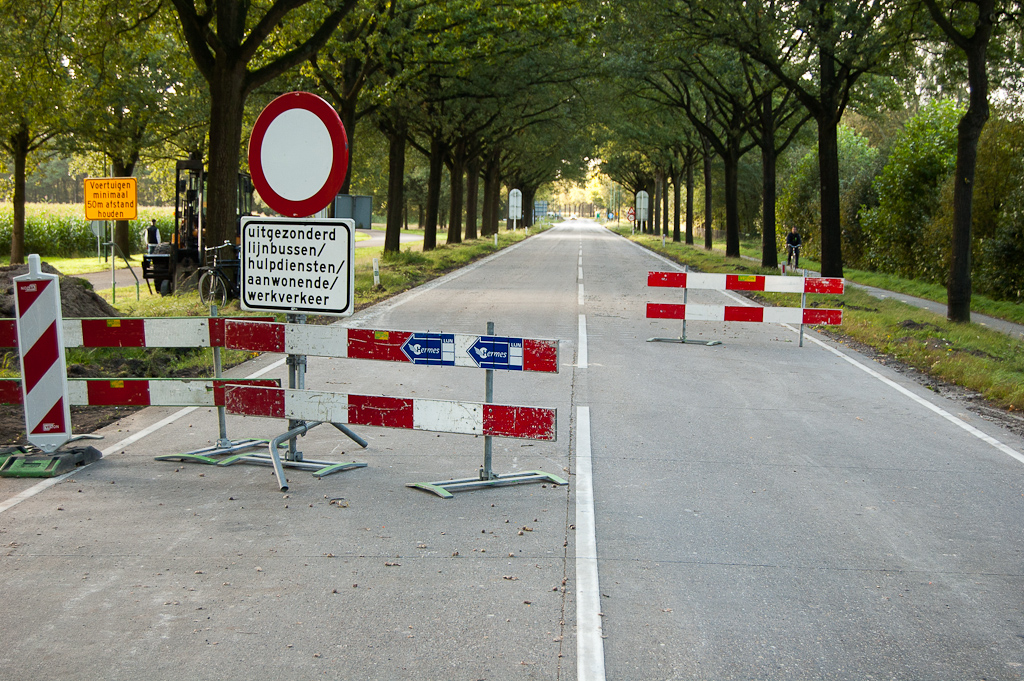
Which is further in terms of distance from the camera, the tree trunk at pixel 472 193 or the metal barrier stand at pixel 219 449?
the tree trunk at pixel 472 193

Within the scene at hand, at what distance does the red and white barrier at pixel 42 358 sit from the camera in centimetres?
650

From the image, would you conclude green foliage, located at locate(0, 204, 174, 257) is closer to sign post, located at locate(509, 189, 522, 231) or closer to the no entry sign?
sign post, located at locate(509, 189, 522, 231)

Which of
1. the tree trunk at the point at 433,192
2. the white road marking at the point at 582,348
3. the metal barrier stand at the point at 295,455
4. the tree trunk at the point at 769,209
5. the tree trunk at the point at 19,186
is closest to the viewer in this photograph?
the metal barrier stand at the point at 295,455

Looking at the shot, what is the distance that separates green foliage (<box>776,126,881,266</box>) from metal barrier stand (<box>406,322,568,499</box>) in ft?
100

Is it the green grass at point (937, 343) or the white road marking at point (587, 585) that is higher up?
the green grass at point (937, 343)

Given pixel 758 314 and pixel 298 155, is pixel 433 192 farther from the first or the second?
pixel 298 155

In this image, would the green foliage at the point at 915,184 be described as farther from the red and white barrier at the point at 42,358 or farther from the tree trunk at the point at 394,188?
the red and white barrier at the point at 42,358

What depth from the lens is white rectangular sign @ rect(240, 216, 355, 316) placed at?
6.46 m

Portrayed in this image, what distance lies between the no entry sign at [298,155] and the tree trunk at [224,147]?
10558 mm

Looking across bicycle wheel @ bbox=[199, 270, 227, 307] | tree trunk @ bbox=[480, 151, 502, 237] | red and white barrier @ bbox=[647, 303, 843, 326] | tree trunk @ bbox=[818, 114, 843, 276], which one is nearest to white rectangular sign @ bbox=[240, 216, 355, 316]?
red and white barrier @ bbox=[647, 303, 843, 326]

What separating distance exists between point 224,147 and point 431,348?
11.8m

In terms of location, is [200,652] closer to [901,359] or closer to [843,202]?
[901,359]

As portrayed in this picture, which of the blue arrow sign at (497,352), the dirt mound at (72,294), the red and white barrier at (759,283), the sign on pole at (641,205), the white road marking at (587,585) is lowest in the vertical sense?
the white road marking at (587,585)

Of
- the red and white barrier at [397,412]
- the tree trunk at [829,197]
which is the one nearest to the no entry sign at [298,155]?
the red and white barrier at [397,412]
